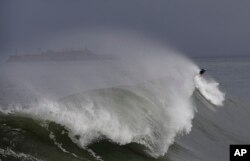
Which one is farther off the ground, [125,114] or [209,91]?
[209,91]

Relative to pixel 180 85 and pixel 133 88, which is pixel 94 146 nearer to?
pixel 133 88

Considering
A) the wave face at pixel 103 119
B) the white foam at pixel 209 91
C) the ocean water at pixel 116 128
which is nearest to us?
the ocean water at pixel 116 128

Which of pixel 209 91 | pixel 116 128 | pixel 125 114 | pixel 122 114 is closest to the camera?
pixel 116 128

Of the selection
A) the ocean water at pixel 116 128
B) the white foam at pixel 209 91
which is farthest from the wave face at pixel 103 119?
the white foam at pixel 209 91

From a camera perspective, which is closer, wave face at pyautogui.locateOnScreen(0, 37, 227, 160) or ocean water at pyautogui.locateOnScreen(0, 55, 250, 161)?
ocean water at pyautogui.locateOnScreen(0, 55, 250, 161)

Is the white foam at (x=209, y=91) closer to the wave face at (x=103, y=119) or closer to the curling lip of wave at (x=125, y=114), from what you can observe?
the curling lip of wave at (x=125, y=114)

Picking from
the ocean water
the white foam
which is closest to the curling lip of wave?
the ocean water

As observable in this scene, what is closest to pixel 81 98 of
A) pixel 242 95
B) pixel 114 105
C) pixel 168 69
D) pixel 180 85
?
pixel 114 105

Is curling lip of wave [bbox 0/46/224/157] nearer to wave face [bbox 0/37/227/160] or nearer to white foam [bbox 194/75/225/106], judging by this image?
wave face [bbox 0/37/227/160]

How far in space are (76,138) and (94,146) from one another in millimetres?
472

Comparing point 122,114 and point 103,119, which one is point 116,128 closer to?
point 103,119

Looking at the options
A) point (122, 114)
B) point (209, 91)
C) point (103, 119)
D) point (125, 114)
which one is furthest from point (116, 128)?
point (209, 91)

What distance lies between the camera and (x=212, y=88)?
32.3m

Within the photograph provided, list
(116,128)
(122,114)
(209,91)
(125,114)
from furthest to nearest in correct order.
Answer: (209,91)
(125,114)
(122,114)
(116,128)
